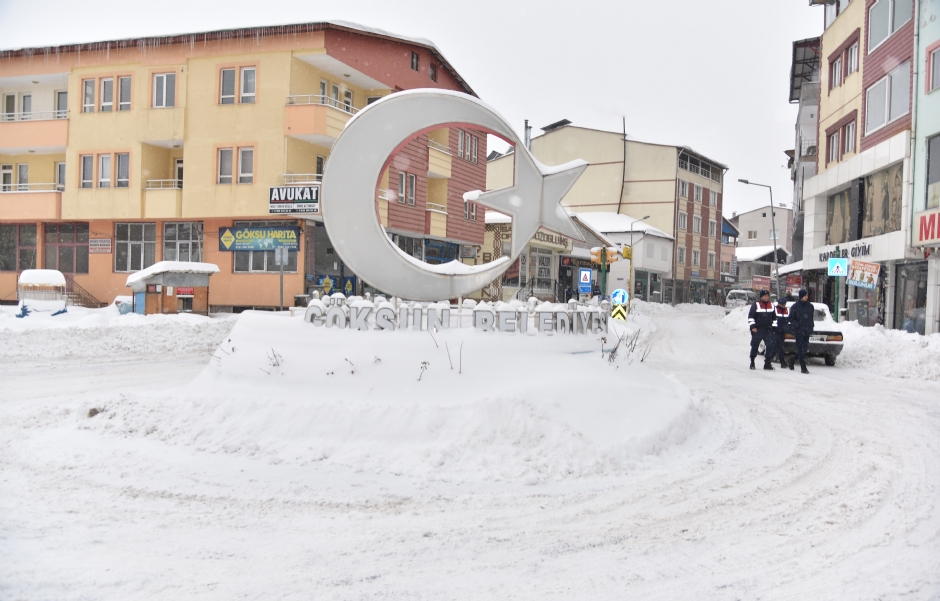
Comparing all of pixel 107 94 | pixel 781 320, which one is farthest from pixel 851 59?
pixel 107 94

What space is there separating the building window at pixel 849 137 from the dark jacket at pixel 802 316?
1407cm

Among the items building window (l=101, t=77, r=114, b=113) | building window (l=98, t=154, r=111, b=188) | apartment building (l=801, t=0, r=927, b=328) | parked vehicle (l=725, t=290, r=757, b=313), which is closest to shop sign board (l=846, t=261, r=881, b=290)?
apartment building (l=801, t=0, r=927, b=328)

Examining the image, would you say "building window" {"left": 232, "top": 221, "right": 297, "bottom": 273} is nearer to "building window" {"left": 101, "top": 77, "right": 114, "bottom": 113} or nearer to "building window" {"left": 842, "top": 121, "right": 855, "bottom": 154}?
"building window" {"left": 101, "top": 77, "right": 114, "bottom": 113}

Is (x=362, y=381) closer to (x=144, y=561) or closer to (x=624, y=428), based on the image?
(x=624, y=428)

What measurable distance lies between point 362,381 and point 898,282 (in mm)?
20413

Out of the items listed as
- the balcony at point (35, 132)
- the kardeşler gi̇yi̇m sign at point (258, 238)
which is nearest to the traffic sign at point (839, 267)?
the kardeşler gi̇yi̇m sign at point (258, 238)

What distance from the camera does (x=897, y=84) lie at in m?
21.3

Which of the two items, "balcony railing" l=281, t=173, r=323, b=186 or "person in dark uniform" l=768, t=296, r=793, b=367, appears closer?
"person in dark uniform" l=768, t=296, r=793, b=367

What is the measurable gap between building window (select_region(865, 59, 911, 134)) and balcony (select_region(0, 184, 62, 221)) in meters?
32.1

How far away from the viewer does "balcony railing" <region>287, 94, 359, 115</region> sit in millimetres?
24984

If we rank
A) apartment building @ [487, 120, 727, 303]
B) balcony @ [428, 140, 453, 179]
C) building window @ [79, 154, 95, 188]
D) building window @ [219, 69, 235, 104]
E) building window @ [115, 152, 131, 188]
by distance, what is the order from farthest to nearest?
apartment building @ [487, 120, 727, 303] < balcony @ [428, 140, 453, 179] < building window @ [79, 154, 95, 188] < building window @ [115, 152, 131, 188] < building window @ [219, 69, 235, 104]

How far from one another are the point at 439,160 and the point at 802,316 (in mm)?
19147

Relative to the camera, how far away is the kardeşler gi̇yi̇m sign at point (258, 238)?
85.2 ft

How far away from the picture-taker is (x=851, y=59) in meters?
25.8
